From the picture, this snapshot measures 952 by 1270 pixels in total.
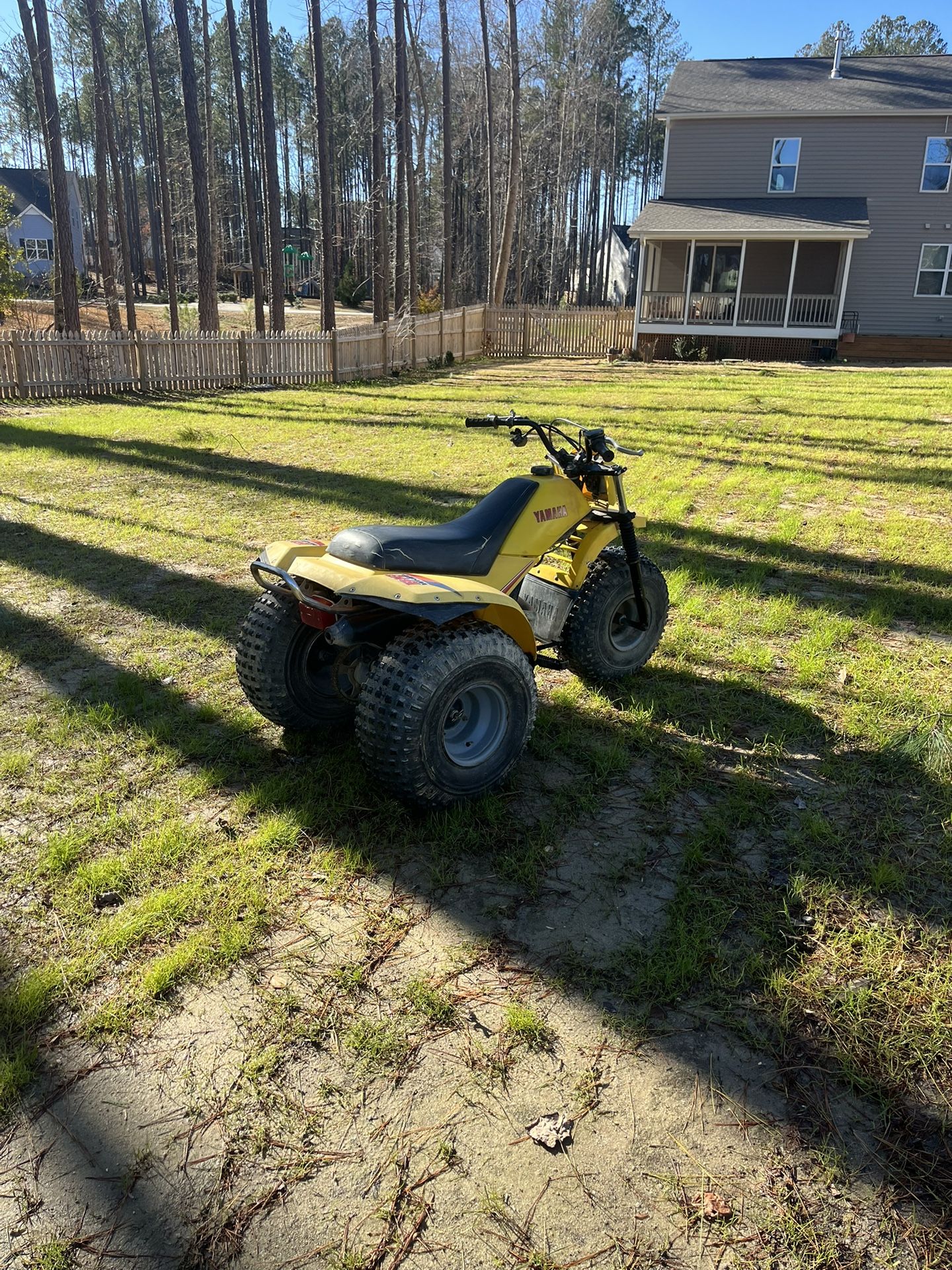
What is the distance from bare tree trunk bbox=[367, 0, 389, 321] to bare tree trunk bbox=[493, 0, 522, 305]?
4.75 m

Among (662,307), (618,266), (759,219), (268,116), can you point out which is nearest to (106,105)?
(268,116)

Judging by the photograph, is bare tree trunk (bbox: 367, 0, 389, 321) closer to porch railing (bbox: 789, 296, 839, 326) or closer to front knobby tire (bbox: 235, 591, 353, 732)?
porch railing (bbox: 789, 296, 839, 326)

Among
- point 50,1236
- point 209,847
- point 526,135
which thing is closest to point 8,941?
point 209,847

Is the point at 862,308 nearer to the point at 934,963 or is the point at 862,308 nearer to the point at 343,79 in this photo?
the point at 934,963

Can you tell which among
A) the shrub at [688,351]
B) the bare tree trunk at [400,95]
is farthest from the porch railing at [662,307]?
the bare tree trunk at [400,95]

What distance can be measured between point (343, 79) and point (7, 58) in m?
16.9

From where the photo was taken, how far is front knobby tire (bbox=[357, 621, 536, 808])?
9.25 ft

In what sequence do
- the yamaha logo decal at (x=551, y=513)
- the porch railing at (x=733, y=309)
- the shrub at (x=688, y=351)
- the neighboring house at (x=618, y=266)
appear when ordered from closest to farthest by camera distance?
the yamaha logo decal at (x=551, y=513)
the shrub at (x=688, y=351)
the porch railing at (x=733, y=309)
the neighboring house at (x=618, y=266)

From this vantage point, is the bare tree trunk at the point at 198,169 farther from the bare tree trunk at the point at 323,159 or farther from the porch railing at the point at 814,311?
the porch railing at the point at 814,311

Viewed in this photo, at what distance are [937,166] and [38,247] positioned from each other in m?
47.7

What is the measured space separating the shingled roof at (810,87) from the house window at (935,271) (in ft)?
11.1

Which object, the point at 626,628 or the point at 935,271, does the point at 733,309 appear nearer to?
the point at 935,271

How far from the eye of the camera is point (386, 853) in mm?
2943

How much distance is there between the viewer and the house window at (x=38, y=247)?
50.7m
